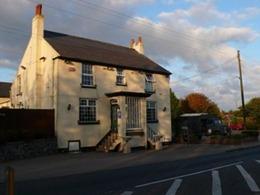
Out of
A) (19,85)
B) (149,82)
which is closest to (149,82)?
(149,82)

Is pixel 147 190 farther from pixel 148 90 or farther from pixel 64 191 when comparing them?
pixel 148 90

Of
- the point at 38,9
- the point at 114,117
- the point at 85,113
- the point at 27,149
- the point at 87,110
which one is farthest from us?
the point at 38,9

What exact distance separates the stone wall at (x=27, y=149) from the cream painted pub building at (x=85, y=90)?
3.88 ft

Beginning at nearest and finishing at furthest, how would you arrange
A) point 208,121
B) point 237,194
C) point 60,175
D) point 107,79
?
point 237,194
point 60,175
point 107,79
point 208,121

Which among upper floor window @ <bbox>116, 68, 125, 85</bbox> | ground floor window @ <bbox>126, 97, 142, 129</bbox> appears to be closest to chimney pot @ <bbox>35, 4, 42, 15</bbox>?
upper floor window @ <bbox>116, 68, 125, 85</bbox>

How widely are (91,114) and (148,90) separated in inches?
275

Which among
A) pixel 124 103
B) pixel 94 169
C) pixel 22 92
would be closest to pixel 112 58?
pixel 124 103

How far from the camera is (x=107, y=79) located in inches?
1247

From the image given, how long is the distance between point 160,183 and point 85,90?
705 inches

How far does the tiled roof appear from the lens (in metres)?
30.2

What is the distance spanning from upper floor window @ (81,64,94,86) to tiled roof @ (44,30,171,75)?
1.64 ft

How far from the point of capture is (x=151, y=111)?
35188mm

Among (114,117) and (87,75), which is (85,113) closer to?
(114,117)

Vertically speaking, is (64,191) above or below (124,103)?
below
